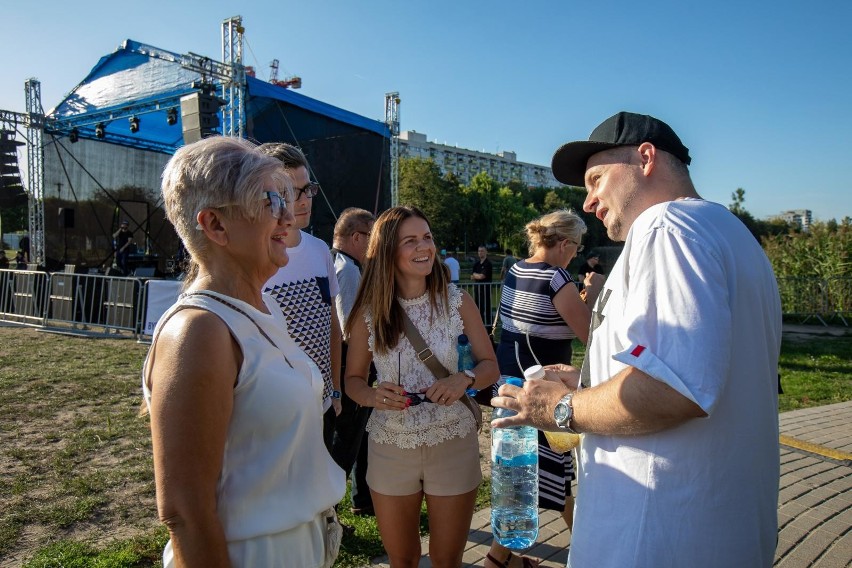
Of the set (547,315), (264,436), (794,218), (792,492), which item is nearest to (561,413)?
(264,436)

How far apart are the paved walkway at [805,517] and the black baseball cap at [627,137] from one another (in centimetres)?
247

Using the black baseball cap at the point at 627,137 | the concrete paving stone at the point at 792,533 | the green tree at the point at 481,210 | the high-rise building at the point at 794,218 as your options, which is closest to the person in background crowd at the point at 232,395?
the black baseball cap at the point at 627,137

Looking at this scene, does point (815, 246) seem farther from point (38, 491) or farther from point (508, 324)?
point (38, 491)

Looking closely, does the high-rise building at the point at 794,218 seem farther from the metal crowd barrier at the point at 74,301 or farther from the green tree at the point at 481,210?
the metal crowd barrier at the point at 74,301

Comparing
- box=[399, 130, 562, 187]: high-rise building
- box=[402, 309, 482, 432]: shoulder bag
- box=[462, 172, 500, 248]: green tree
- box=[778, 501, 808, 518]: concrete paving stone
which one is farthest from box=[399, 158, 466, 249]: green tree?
box=[399, 130, 562, 187]: high-rise building

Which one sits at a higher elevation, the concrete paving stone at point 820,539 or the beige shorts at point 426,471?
the beige shorts at point 426,471

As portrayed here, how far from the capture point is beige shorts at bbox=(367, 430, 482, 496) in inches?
102

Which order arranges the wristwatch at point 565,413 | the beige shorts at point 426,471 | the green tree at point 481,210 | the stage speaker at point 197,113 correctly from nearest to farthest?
the wristwatch at point 565,413
the beige shorts at point 426,471
the stage speaker at point 197,113
the green tree at point 481,210

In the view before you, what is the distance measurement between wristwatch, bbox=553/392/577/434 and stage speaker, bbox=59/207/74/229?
19.5 metres

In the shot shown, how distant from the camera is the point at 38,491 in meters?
4.07

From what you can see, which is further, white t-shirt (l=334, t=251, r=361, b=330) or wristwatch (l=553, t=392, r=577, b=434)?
white t-shirt (l=334, t=251, r=361, b=330)

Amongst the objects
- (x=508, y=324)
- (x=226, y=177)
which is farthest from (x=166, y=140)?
(x=226, y=177)

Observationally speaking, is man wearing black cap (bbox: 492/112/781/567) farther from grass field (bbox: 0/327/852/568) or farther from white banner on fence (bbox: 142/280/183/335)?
white banner on fence (bbox: 142/280/183/335)

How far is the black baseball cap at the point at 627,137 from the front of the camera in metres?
1.68
